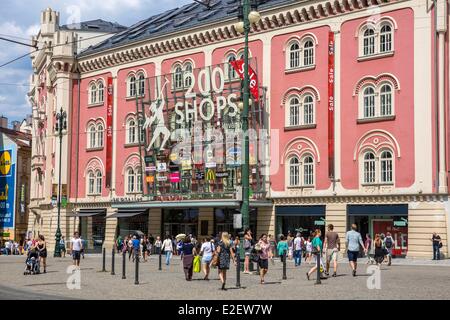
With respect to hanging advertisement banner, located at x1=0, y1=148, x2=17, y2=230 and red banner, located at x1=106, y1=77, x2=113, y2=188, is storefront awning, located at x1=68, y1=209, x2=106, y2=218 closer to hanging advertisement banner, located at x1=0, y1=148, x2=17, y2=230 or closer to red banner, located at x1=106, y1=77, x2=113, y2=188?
red banner, located at x1=106, y1=77, x2=113, y2=188

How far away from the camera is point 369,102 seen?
4278 cm

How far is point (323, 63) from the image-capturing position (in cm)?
4478

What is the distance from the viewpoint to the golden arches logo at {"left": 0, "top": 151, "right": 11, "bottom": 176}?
3361 inches

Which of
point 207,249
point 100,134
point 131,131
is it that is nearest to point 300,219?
point 131,131

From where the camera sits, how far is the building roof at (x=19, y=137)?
89.9 meters

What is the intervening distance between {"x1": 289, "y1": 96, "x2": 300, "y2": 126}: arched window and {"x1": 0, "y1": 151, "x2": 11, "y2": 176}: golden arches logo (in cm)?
4844

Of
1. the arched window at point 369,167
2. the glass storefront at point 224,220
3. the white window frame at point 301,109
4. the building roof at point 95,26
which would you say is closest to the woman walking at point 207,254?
the arched window at point 369,167

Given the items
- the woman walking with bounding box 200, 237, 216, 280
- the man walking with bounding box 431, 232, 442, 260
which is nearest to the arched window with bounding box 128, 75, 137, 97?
the man walking with bounding box 431, 232, 442, 260

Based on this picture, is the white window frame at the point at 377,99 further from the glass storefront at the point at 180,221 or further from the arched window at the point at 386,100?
the glass storefront at the point at 180,221

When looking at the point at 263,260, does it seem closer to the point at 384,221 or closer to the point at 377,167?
the point at 384,221

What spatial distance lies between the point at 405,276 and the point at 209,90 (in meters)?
25.9

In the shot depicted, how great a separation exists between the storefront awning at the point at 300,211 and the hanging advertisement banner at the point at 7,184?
45.6 metres
